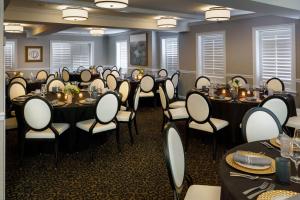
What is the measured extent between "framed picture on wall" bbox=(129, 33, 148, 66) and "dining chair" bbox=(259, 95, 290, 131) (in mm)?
7819

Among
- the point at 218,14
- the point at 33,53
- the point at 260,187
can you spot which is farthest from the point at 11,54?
the point at 260,187

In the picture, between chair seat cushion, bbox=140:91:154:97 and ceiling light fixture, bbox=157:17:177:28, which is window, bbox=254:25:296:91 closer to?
ceiling light fixture, bbox=157:17:177:28

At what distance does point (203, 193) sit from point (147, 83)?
Result: 6087 mm

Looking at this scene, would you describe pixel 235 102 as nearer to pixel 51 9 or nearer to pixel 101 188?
pixel 101 188

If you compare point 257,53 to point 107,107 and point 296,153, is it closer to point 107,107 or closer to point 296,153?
point 107,107

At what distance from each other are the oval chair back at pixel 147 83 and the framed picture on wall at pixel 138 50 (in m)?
3.58

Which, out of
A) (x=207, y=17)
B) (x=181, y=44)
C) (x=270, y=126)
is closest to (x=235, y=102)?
(x=270, y=126)

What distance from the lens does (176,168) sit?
2.08m

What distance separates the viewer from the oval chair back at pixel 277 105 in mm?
4117

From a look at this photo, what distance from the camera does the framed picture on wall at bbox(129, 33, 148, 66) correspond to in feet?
38.1

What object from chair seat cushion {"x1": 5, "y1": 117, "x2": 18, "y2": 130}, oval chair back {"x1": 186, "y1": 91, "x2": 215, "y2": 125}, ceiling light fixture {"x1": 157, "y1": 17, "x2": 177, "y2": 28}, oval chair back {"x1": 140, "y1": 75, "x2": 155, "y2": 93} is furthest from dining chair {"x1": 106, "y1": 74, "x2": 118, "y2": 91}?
oval chair back {"x1": 186, "y1": 91, "x2": 215, "y2": 125}

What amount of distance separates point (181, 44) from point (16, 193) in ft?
25.8

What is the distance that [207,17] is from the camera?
6.25m

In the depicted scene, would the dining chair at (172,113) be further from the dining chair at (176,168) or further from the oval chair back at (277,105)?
the dining chair at (176,168)
